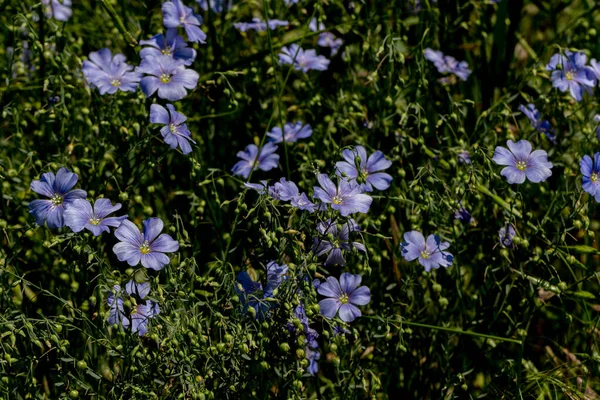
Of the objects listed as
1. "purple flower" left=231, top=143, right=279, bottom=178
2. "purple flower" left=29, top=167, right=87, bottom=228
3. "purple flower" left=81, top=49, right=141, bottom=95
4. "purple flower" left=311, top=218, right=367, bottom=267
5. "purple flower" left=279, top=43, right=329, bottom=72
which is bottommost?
"purple flower" left=311, top=218, right=367, bottom=267

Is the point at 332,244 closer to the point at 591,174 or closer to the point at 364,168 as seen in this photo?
the point at 364,168

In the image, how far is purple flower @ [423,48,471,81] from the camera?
3225 millimetres

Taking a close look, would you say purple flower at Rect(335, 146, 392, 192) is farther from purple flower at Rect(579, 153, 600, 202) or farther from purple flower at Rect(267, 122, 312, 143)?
purple flower at Rect(579, 153, 600, 202)

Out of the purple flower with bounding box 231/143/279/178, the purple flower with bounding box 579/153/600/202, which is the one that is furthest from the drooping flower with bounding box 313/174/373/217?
the purple flower with bounding box 579/153/600/202

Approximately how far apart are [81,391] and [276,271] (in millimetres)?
738

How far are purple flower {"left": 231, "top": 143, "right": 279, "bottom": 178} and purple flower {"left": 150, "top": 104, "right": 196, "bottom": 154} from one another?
41 centimetres

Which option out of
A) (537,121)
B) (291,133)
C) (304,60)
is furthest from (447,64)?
(291,133)

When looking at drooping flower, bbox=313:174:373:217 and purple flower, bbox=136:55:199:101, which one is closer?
drooping flower, bbox=313:174:373:217

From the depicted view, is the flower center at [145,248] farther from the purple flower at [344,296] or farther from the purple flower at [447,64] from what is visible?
the purple flower at [447,64]

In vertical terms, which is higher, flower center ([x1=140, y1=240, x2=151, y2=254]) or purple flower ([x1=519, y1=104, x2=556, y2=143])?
purple flower ([x1=519, y1=104, x2=556, y2=143])

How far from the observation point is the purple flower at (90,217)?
2182 mm

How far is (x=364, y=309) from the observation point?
2707mm

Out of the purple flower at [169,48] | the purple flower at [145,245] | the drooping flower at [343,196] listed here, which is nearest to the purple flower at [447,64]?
the purple flower at [169,48]

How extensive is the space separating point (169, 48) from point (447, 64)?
3.77 ft
